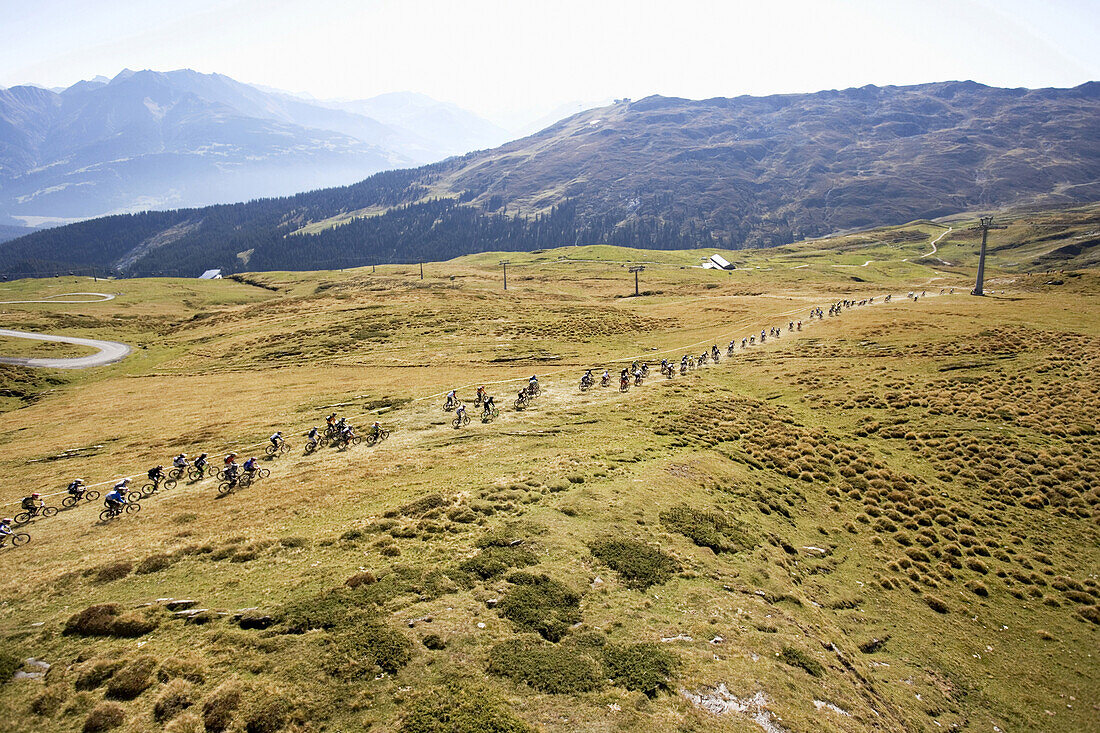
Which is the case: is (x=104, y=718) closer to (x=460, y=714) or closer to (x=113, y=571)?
(x=460, y=714)

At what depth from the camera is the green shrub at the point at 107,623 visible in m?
17.9

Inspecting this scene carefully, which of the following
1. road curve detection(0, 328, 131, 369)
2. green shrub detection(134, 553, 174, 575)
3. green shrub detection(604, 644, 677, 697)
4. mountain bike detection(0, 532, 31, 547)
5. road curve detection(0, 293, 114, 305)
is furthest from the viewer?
road curve detection(0, 293, 114, 305)

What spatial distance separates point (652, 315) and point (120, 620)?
341ft

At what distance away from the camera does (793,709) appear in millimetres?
16094

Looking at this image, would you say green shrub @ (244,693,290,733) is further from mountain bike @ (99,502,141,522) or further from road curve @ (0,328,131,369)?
road curve @ (0,328,131,369)

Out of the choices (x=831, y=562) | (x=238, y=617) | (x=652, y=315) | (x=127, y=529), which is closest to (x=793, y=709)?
(x=831, y=562)

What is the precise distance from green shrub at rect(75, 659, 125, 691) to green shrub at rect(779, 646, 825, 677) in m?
22.7

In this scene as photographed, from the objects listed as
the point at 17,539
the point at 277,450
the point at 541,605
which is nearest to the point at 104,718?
the point at 541,605

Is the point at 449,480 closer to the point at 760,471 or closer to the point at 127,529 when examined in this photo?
the point at 127,529

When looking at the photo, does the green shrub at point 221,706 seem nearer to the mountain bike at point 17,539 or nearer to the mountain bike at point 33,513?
the mountain bike at point 17,539

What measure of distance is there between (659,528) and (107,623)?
2344cm

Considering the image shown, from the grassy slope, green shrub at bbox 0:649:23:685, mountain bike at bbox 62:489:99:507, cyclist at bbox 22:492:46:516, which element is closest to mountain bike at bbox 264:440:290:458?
the grassy slope

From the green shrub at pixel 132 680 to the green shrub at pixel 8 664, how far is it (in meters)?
3.51

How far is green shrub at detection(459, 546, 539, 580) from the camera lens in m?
21.5
